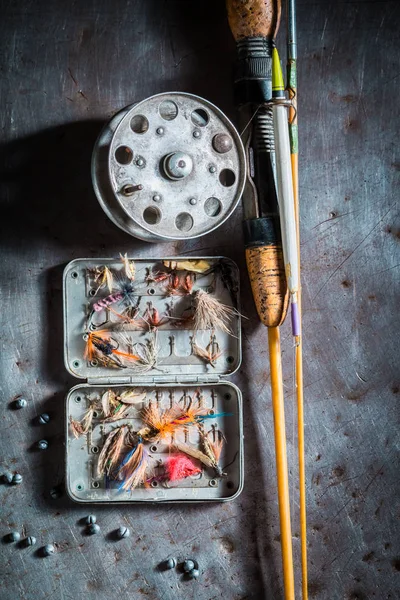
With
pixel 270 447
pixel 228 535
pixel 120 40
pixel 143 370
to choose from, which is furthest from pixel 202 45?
pixel 228 535

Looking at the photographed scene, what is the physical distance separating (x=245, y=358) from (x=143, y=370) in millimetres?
304

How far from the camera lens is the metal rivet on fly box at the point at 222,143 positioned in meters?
1.80

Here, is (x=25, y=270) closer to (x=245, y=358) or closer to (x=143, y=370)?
(x=143, y=370)

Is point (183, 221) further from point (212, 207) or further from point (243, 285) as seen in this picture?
point (243, 285)

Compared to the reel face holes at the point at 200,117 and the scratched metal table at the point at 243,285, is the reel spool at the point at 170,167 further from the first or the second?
the scratched metal table at the point at 243,285

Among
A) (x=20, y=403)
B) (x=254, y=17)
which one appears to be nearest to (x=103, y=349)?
(x=20, y=403)

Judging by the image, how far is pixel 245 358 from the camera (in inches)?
77.5

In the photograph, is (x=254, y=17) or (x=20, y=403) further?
(x=20, y=403)

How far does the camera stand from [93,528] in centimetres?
193

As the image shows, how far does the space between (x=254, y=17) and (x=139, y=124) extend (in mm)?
427

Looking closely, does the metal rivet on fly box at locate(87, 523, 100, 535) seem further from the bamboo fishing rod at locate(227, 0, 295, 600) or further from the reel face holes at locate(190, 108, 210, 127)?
the reel face holes at locate(190, 108, 210, 127)

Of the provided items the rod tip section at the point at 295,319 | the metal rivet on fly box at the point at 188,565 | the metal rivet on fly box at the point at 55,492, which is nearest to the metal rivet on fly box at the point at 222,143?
the rod tip section at the point at 295,319

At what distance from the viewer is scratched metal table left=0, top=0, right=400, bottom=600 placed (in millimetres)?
1938

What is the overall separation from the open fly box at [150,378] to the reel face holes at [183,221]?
0.11 metres
